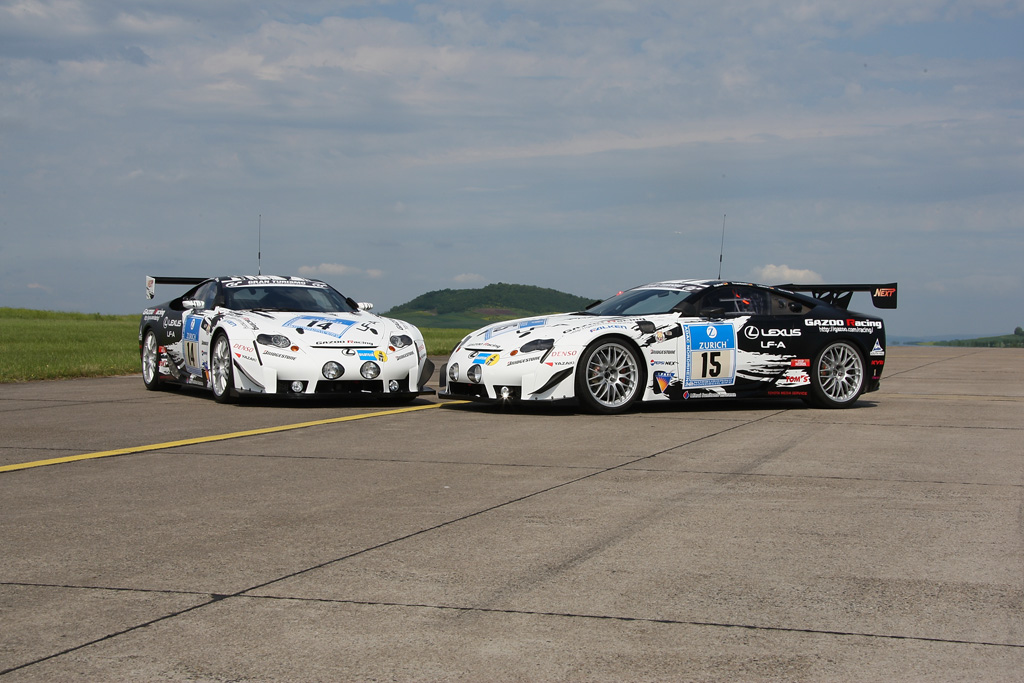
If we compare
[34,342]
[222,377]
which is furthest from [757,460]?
[34,342]

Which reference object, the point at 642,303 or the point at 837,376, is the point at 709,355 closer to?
the point at 642,303

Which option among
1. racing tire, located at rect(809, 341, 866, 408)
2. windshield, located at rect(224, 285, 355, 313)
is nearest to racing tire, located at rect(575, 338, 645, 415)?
racing tire, located at rect(809, 341, 866, 408)

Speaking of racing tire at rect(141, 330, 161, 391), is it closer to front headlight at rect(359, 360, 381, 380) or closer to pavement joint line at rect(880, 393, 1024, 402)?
front headlight at rect(359, 360, 381, 380)

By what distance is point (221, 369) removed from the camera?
11016 millimetres

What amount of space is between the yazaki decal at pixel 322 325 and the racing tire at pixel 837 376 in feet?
16.1

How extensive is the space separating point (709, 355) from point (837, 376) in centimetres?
167

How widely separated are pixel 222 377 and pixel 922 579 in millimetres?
8257

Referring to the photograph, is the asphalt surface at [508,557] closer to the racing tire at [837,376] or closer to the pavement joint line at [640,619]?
the pavement joint line at [640,619]

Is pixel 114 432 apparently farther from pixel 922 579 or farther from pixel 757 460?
pixel 922 579

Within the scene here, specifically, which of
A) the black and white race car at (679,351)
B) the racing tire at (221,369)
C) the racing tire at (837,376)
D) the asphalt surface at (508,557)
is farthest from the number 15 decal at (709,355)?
the racing tire at (221,369)

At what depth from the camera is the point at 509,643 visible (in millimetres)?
3328

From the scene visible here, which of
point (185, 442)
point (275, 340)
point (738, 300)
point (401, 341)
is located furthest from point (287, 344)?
point (738, 300)

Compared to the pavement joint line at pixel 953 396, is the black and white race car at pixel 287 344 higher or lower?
higher

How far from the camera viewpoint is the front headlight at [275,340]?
34.6ft
